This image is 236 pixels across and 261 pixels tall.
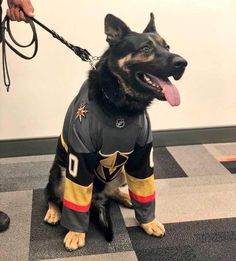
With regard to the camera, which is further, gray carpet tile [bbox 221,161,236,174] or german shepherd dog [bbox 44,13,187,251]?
gray carpet tile [bbox 221,161,236,174]

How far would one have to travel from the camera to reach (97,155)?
1822mm

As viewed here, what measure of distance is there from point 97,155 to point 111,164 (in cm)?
9

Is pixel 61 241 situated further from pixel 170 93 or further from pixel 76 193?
pixel 170 93

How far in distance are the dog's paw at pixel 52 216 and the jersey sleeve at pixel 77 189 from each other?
0.18 m

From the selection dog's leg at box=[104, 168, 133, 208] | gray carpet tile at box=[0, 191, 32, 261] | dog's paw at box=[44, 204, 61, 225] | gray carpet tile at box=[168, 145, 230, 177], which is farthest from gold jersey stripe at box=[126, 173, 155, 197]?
gray carpet tile at box=[168, 145, 230, 177]

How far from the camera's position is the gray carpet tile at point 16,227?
1913 mm

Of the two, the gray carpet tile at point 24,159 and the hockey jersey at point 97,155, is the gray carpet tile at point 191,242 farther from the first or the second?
the gray carpet tile at point 24,159

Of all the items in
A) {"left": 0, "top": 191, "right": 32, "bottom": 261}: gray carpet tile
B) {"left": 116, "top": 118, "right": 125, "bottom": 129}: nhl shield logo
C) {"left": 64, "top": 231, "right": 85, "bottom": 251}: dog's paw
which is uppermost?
{"left": 116, "top": 118, "right": 125, "bottom": 129}: nhl shield logo

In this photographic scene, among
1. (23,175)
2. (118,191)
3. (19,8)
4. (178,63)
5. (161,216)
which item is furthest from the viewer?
(23,175)

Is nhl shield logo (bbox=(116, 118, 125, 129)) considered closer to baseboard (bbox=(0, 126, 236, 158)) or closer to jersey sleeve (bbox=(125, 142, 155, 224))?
jersey sleeve (bbox=(125, 142, 155, 224))

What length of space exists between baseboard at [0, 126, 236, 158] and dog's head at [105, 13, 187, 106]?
141 cm

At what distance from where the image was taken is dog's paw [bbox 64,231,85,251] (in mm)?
1920

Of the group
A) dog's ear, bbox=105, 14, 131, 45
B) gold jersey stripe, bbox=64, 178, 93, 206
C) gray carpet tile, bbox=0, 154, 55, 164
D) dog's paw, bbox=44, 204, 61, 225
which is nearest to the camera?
dog's ear, bbox=105, 14, 131, 45

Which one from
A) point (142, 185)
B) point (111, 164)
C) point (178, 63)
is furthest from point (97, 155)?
point (178, 63)
